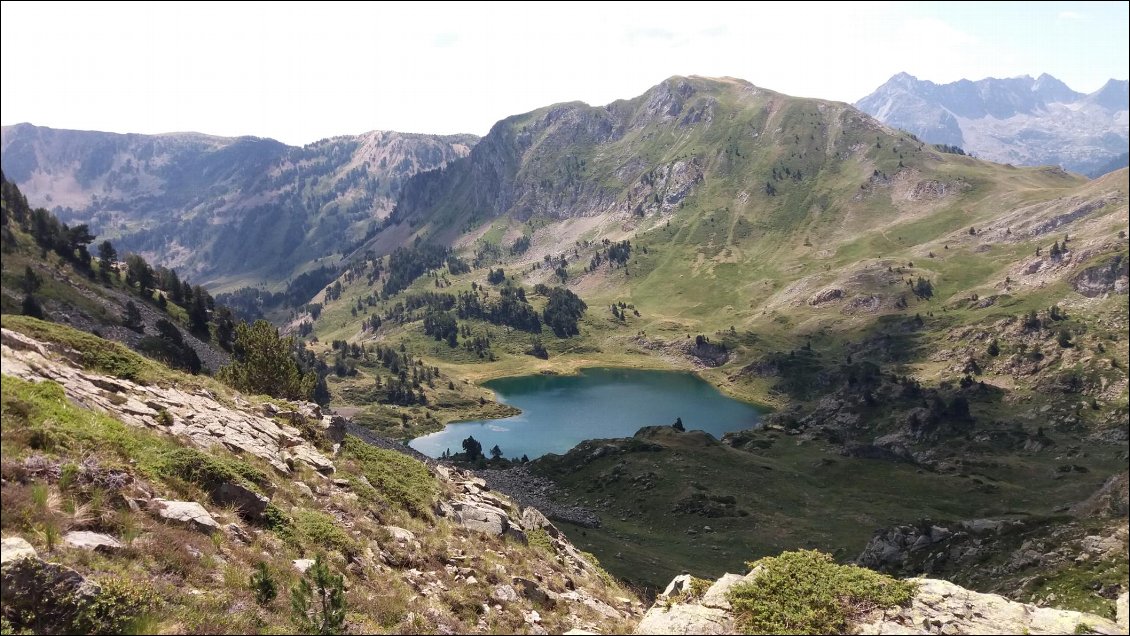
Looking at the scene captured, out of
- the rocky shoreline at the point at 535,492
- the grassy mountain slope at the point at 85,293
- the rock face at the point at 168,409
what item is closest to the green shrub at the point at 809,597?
the rock face at the point at 168,409

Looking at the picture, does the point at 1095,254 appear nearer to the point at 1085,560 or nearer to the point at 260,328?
the point at 1085,560

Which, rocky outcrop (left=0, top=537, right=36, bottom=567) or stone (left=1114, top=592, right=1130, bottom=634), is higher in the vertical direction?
rocky outcrop (left=0, top=537, right=36, bottom=567)

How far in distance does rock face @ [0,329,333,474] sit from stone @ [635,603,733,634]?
1419 cm

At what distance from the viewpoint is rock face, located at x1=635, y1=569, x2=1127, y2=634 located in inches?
683

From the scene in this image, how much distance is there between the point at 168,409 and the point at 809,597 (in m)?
25.3

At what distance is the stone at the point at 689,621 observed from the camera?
1769cm

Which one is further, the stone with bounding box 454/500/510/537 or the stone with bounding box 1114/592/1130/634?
the stone with bounding box 454/500/510/537

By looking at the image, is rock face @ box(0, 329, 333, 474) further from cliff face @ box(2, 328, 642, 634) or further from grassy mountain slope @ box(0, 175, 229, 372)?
grassy mountain slope @ box(0, 175, 229, 372)

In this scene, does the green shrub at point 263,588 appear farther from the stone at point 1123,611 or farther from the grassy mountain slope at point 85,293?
the grassy mountain slope at point 85,293

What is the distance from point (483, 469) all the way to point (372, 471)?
86164mm


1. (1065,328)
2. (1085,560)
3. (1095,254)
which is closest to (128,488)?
(1085,560)

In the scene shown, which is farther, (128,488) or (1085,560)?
(1085,560)

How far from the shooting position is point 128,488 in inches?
627

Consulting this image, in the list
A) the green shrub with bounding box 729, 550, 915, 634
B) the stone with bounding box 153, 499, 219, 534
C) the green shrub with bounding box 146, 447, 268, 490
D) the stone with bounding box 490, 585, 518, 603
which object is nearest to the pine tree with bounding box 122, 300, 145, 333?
the green shrub with bounding box 146, 447, 268, 490
